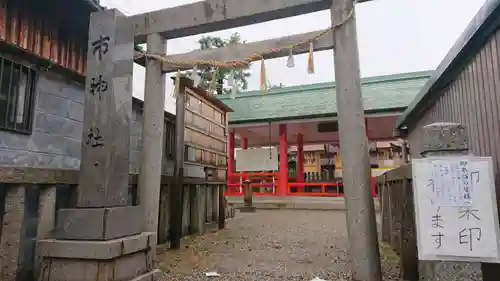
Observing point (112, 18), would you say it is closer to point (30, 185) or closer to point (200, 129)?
point (30, 185)

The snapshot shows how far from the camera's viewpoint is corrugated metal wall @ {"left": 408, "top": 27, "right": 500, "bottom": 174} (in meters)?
3.12

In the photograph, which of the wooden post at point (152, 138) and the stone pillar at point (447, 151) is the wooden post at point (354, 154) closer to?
the stone pillar at point (447, 151)

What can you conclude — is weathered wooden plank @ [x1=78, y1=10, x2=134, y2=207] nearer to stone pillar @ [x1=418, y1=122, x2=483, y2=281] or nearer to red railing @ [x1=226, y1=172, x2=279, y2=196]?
stone pillar @ [x1=418, y1=122, x2=483, y2=281]

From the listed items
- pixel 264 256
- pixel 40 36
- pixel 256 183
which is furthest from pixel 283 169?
pixel 40 36

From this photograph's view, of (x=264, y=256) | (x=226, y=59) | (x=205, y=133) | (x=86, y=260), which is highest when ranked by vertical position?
(x=226, y=59)

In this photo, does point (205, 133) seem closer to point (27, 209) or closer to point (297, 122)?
point (27, 209)

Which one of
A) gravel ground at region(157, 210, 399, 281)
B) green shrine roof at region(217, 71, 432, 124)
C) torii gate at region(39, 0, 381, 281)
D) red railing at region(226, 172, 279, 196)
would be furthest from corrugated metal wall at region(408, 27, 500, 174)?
red railing at region(226, 172, 279, 196)

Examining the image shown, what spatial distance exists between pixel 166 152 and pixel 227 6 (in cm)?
358

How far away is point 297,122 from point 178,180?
8.71 meters

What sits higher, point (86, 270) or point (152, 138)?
point (152, 138)

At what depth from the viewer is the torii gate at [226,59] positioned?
3.51m

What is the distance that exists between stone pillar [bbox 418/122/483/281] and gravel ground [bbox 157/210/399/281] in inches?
62.0

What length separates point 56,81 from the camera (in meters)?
4.80

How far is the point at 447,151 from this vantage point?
8.51 feet
